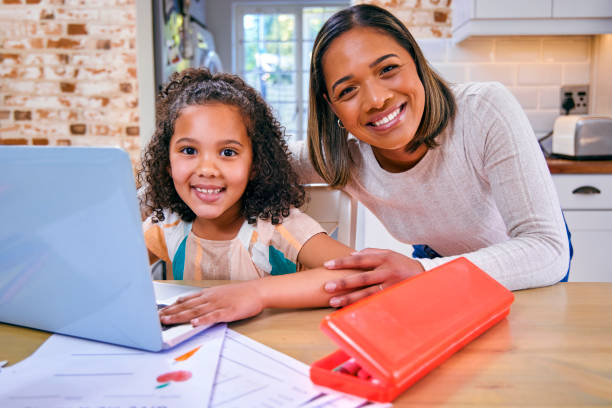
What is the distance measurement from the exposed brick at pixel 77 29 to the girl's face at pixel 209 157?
5.91 feet

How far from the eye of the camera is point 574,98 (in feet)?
8.40

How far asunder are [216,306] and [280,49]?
17.3ft

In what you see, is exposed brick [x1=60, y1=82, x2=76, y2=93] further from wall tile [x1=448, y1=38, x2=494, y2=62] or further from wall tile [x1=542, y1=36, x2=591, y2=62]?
wall tile [x1=542, y1=36, x2=591, y2=62]

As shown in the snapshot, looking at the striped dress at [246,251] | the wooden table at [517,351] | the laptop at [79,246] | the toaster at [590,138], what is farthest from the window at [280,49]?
the laptop at [79,246]

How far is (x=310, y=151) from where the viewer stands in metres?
1.25

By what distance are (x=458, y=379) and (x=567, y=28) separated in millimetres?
2301

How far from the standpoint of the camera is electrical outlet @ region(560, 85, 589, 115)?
2.56 m

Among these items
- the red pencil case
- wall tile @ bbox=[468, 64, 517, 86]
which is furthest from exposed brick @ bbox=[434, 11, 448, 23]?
the red pencil case

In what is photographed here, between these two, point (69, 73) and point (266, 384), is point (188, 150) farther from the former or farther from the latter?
point (69, 73)

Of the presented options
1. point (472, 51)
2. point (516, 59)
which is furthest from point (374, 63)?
point (516, 59)

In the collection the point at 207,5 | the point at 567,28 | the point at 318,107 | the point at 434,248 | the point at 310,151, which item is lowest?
the point at 434,248

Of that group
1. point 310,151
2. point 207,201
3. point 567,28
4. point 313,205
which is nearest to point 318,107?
point 310,151

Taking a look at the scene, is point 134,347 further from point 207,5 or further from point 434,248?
point 207,5

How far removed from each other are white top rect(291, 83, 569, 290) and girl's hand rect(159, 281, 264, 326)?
31 cm
